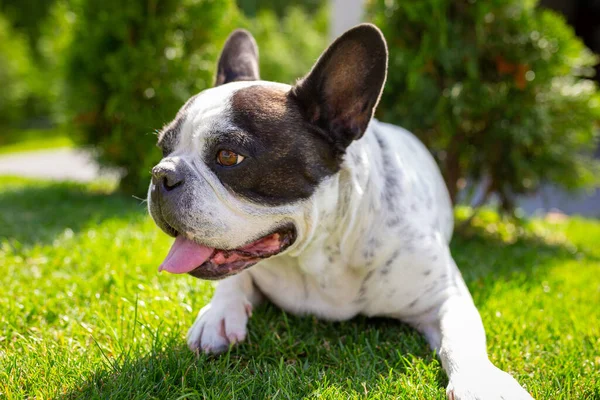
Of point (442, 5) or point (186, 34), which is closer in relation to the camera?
point (442, 5)

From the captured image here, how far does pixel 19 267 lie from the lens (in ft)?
10.9

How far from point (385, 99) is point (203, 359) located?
3.28m

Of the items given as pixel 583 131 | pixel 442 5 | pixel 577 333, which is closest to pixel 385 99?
pixel 442 5

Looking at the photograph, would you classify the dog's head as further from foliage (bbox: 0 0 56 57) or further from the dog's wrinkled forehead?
foliage (bbox: 0 0 56 57)

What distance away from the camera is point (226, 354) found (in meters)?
2.21

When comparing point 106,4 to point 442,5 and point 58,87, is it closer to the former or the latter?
point 58,87

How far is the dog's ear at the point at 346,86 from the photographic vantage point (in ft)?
7.16

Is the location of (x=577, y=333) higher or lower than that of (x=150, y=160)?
higher

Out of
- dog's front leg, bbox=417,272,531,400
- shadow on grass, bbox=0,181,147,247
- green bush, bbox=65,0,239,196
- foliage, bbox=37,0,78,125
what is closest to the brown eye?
dog's front leg, bbox=417,272,531,400

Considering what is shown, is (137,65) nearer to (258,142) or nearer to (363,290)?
(258,142)

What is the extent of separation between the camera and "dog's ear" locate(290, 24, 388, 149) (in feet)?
7.16

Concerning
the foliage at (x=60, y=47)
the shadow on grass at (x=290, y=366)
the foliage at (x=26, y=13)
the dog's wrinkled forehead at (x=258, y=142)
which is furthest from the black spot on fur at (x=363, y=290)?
the foliage at (x=26, y=13)

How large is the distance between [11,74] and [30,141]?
2.12 m

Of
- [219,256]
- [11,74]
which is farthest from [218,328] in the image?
[11,74]
